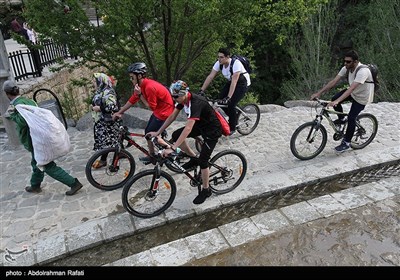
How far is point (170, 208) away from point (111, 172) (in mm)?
1215

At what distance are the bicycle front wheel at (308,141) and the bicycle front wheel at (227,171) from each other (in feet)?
3.90

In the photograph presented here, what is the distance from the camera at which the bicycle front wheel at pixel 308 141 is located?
16.7 feet

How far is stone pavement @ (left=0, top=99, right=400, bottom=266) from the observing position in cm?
358

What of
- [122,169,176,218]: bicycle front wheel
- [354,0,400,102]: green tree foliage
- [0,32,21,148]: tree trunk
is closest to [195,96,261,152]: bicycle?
[122,169,176,218]: bicycle front wheel

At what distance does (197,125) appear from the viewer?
3967 millimetres

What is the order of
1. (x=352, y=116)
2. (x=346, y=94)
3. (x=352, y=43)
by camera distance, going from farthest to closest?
(x=352, y=43) → (x=352, y=116) → (x=346, y=94)

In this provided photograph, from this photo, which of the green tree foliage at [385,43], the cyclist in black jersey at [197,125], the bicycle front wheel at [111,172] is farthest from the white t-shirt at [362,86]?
the green tree foliage at [385,43]

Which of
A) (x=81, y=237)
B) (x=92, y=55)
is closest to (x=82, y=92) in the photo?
(x=92, y=55)

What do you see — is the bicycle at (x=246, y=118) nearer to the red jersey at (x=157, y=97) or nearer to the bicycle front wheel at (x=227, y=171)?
the red jersey at (x=157, y=97)

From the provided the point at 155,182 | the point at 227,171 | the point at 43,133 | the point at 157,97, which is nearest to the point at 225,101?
the point at 157,97

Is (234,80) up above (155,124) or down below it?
above

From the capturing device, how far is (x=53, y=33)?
21.7 feet

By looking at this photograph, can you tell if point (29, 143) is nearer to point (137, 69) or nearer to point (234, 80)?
point (137, 69)

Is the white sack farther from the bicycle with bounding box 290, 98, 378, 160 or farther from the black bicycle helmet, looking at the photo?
the bicycle with bounding box 290, 98, 378, 160
